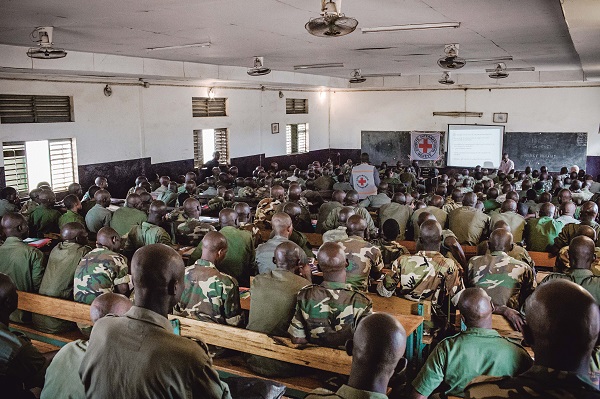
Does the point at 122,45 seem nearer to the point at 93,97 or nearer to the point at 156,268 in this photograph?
the point at 93,97

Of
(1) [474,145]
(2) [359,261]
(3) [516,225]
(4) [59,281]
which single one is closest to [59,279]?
(4) [59,281]

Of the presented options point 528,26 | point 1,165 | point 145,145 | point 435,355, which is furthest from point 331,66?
point 435,355

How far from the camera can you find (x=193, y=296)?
14.8 ft

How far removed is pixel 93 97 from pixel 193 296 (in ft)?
29.4

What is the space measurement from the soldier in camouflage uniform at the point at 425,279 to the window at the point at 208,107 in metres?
11.6

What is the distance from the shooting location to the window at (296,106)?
776 inches

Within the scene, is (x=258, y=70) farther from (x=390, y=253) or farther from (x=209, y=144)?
(x=209, y=144)

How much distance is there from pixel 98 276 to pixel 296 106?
52.3ft

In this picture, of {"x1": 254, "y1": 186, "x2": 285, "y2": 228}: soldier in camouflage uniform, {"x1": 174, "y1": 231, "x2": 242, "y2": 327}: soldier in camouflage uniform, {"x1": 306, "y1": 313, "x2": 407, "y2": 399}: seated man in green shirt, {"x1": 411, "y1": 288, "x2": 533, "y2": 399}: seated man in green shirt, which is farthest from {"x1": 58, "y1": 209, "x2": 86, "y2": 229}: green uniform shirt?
{"x1": 306, "y1": 313, "x2": 407, "y2": 399}: seated man in green shirt

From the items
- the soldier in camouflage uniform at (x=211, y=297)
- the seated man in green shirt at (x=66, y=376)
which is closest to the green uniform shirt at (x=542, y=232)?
the soldier in camouflage uniform at (x=211, y=297)

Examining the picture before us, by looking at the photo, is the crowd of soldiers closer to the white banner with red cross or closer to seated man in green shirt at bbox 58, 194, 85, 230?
seated man in green shirt at bbox 58, 194, 85, 230

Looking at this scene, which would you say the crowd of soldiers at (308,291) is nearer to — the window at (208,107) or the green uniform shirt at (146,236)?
the green uniform shirt at (146,236)

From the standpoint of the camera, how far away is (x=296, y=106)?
20.2m

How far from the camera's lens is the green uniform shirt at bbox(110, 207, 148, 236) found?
25.3 ft
